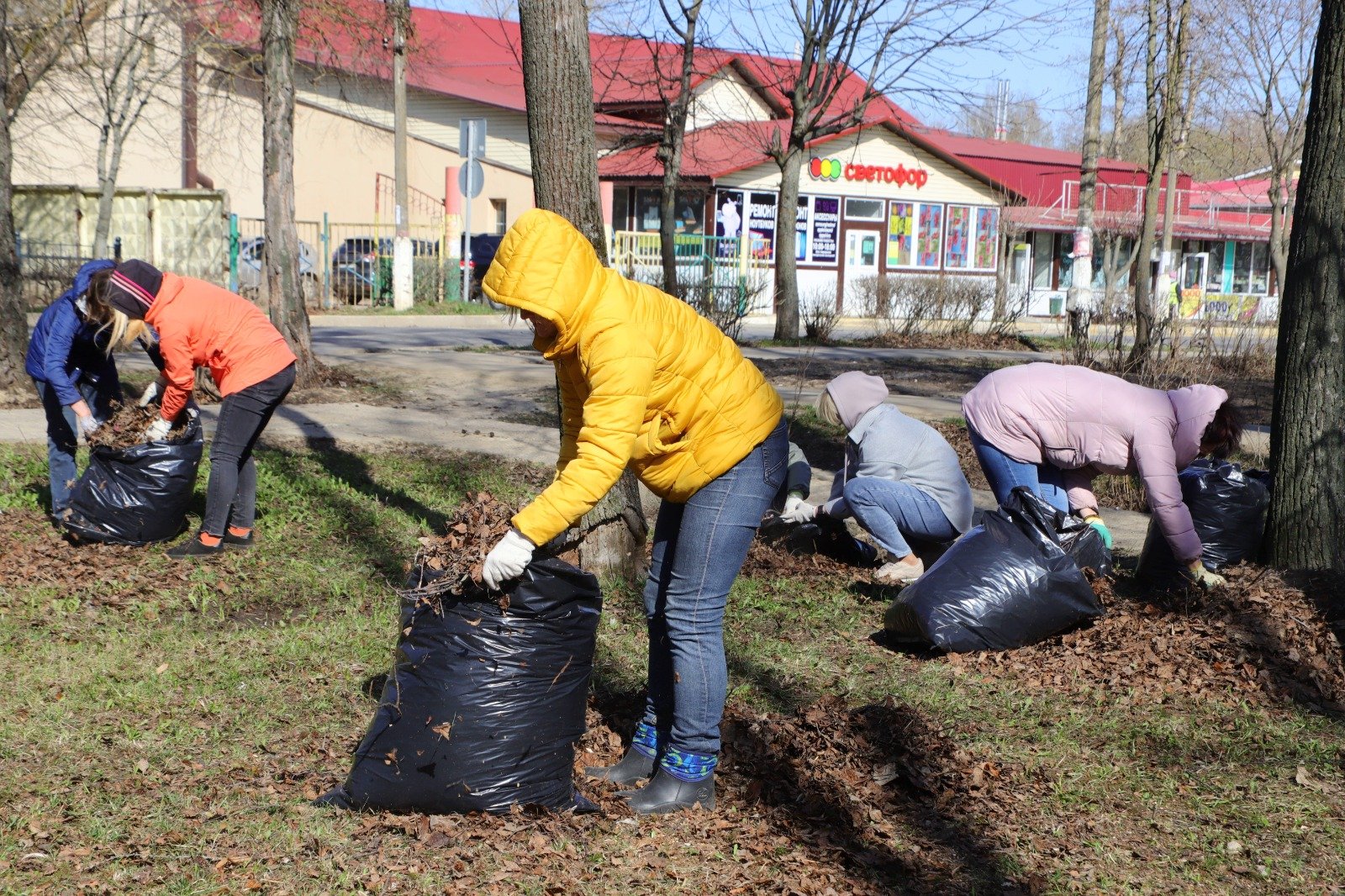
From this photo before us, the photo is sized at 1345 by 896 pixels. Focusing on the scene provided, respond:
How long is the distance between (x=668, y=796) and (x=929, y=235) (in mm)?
30453

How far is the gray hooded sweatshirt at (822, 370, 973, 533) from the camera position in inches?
221

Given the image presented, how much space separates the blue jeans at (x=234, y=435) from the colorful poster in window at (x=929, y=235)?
28108 mm

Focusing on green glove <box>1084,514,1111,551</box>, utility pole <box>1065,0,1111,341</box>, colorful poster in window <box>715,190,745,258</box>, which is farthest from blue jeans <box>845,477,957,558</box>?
colorful poster in window <box>715,190,745,258</box>

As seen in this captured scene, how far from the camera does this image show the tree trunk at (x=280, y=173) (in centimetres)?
991

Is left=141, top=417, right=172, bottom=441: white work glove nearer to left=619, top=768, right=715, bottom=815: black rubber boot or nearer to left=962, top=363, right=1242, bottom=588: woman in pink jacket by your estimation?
left=619, top=768, right=715, bottom=815: black rubber boot

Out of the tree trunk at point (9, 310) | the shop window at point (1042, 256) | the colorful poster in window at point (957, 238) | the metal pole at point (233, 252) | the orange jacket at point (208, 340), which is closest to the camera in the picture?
the orange jacket at point (208, 340)

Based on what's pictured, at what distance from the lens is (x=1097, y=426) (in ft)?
16.1

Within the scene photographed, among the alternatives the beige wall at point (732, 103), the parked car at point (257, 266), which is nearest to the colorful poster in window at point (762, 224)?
the beige wall at point (732, 103)

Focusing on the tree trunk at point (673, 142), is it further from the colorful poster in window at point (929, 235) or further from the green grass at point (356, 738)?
the colorful poster in window at point (929, 235)

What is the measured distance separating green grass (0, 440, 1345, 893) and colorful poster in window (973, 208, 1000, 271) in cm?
2892

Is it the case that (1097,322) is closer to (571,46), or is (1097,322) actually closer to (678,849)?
(571,46)

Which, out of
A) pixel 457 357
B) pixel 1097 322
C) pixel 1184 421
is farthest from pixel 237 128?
pixel 1184 421

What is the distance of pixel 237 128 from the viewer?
32.6m

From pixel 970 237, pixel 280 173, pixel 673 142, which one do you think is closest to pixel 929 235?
pixel 970 237
